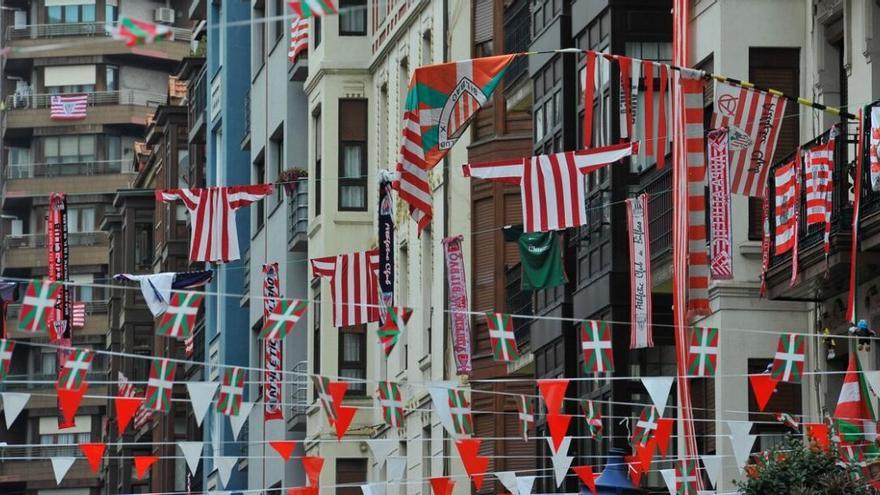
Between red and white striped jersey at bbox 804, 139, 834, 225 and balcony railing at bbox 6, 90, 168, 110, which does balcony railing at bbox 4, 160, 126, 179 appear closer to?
balcony railing at bbox 6, 90, 168, 110

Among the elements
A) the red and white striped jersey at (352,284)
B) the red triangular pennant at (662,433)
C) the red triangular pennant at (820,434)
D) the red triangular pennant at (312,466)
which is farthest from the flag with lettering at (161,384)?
the red and white striped jersey at (352,284)

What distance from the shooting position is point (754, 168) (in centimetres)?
3509

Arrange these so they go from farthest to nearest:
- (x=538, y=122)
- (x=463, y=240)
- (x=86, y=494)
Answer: (x=86, y=494)
(x=463, y=240)
(x=538, y=122)

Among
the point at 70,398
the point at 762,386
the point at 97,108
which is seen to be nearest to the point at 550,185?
the point at 762,386

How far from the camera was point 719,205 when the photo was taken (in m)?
35.2

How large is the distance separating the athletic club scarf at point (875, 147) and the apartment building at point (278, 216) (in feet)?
110

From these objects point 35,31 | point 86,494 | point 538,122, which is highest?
point 35,31

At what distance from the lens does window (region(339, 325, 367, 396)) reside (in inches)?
2466

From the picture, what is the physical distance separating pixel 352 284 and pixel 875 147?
55.5 feet

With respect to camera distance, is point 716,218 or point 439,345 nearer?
point 716,218

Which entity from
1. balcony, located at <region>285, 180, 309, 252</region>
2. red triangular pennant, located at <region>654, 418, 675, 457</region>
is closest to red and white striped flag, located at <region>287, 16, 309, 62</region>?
balcony, located at <region>285, 180, 309, 252</region>

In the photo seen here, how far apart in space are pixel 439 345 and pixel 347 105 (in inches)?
421

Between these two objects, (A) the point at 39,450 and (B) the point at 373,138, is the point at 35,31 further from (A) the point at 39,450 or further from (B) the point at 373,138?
(B) the point at 373,138

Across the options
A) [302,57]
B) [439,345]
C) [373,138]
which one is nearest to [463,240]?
[439,345]
